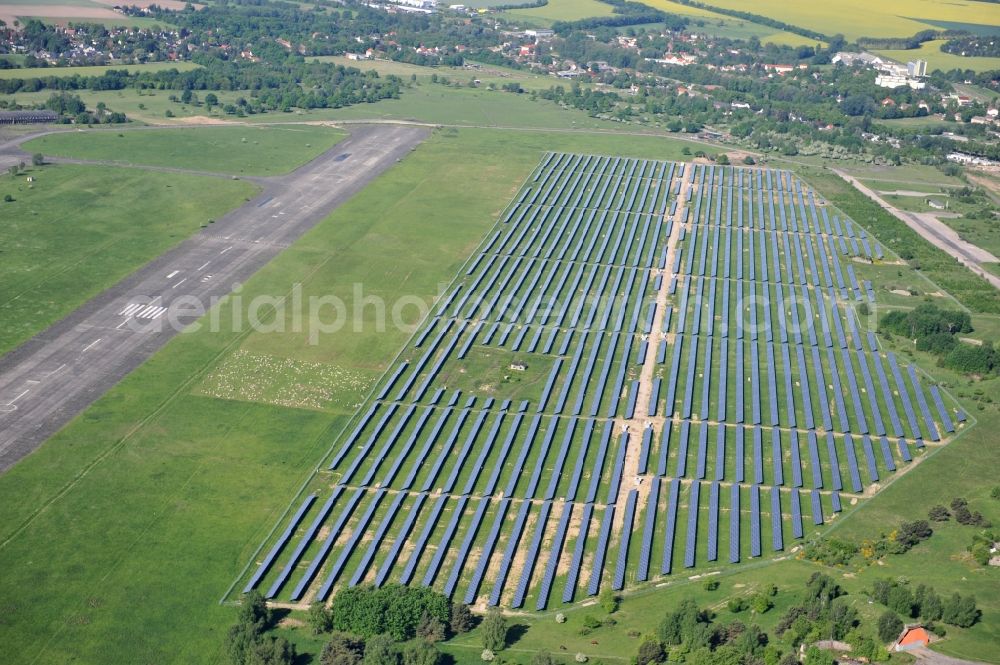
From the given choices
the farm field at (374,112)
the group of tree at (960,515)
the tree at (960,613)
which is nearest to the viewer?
the tree at (960,613)

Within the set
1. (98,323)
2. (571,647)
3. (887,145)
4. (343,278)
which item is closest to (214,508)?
(571,647)

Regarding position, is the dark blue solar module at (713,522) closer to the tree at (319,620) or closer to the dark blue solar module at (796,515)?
the dark blue solar module at (796,515)

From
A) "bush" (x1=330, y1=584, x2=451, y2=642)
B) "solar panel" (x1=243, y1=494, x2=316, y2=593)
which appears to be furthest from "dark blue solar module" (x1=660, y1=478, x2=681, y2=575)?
"solar panel" (x1=243, y1=494, x2=316, y2=593)

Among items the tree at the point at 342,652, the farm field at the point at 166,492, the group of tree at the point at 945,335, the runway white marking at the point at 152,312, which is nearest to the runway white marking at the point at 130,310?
the runway white marking at the point at 152,312

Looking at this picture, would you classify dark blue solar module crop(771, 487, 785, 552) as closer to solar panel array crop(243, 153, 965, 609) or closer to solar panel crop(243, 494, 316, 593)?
solar panel array crop(243, 153, 965, 609)

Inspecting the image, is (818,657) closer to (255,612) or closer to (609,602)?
(609,602)

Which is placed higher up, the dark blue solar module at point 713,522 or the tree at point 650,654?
the tree at point 650,654

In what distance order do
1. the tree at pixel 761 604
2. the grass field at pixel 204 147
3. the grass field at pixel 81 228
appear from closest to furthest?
1. the tree at pixel 761 604
2. the grass field at pixel 81 228
3. the grass field at pixel 204 147
